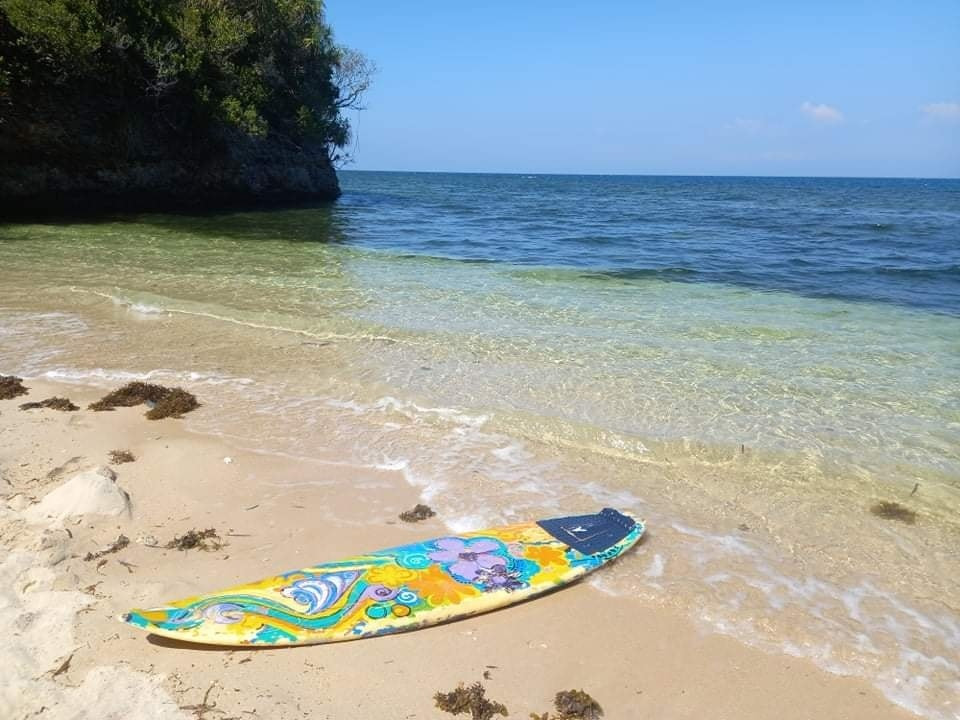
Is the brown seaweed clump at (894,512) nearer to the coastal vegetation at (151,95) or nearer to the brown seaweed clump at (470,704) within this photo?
the brown seaweed clump at (470,704)

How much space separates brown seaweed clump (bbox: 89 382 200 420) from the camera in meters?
6.79

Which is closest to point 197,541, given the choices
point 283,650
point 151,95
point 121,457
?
point 283,650

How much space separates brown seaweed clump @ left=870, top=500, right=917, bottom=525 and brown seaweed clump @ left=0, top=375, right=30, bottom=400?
8301 mm

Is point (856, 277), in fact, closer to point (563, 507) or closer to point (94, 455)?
point (563, 507)

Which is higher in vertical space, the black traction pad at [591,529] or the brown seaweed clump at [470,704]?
the black traction pad at [591,529]

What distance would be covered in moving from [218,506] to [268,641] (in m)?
1.78

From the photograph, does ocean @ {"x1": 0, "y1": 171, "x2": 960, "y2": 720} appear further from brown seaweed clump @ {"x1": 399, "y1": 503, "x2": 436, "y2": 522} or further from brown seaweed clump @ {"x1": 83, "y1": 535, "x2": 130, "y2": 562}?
brown seaweed clump @ {"x1": 83, "y1": 535, "x2": 130, "y2": 562}

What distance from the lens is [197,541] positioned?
4.59 m

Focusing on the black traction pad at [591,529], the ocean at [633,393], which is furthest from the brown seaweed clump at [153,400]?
the black traction pad at [591,529]

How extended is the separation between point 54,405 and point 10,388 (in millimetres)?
705

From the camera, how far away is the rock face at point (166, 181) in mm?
23422

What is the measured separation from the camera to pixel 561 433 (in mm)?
6816

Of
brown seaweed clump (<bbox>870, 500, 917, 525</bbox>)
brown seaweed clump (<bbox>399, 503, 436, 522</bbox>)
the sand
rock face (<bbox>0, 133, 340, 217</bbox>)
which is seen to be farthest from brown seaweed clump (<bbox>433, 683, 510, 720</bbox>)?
rock face (<bbox>0, 133, 340, 217</bbox>)

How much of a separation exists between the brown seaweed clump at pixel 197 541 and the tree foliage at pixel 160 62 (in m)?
20.6
